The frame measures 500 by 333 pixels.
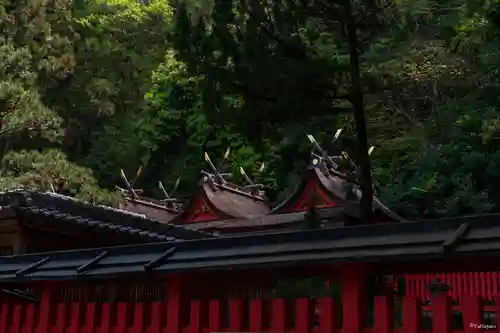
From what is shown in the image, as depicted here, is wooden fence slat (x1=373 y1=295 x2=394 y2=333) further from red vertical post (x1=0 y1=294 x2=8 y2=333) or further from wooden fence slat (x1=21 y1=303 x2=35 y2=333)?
red vertical post (x1=0 y1=294 x2=8 y2=333)

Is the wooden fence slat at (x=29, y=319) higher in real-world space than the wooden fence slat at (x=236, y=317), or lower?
lower

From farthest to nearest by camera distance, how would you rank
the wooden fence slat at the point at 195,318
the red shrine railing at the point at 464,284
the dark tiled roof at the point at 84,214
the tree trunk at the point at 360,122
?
the red shrine railing at the point at 464,284 < the dark tiled roof at the point at 84,214 < the tree trunk at the point at 360,122 < the wooden fence slat at the point at 195,318

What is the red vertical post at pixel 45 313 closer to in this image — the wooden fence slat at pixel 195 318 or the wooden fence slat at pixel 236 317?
the wooden fence slat at pixel 195 318

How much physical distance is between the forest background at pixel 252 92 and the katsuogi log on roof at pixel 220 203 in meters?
1.84

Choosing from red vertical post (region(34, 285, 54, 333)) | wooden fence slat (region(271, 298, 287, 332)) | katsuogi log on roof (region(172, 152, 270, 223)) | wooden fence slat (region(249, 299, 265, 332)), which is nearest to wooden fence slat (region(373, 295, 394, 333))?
wooden fence slat (region(271, 298, 287, 332))


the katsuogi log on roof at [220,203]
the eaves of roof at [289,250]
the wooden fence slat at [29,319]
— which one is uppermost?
the katsuogi log on roof at [220,203]

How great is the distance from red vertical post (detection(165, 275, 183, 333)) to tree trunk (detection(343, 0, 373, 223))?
2.64 metres

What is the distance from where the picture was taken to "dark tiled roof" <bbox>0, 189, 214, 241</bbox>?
9609mm

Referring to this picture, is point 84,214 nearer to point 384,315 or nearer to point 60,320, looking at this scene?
point 60,320

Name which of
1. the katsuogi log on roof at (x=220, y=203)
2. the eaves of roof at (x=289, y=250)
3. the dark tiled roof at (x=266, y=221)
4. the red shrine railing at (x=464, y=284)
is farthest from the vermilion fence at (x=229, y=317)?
the katsuogi log on roof at (x=220, y=203)

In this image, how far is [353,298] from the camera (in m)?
5.00

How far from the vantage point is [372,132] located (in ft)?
74.7

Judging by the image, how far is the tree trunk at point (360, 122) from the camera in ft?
24.5

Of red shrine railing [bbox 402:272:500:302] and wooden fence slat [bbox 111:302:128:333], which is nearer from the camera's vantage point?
wooden fence slat [bbox 111:302:128:333]
